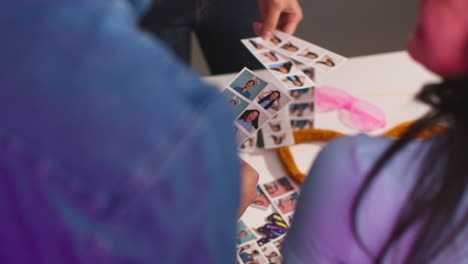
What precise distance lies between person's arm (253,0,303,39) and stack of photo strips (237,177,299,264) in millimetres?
435

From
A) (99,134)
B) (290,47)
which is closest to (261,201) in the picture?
(290,47)

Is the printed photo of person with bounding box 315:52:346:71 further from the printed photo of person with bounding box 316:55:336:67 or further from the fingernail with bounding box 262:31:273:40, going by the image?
the fingernail with bounding box 262:31:273:40

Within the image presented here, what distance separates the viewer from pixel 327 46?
2.96m

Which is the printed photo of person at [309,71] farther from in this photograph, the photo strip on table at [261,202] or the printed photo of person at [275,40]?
the photo strip on table at [261,202]

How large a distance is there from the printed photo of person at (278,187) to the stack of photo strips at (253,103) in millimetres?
182

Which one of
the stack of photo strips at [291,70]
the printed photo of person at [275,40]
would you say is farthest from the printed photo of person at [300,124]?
the printed photo of person at [275,40]

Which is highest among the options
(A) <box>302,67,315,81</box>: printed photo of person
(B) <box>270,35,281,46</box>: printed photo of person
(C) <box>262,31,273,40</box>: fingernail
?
(C) <box>262,31,273,40</box>: fingernail

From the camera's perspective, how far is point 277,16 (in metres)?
1.20

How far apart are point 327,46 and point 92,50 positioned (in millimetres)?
2803

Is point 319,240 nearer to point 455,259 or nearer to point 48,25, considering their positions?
point 455,259

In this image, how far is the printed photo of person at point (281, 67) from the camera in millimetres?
1170

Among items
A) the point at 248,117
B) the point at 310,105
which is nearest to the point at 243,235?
the point at 248,117

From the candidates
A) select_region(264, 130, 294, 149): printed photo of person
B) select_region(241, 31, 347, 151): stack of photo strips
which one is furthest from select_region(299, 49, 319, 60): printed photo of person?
select_region(264, 130, 294, 149): printed photo of person

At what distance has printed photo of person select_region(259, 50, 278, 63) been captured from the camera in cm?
119
